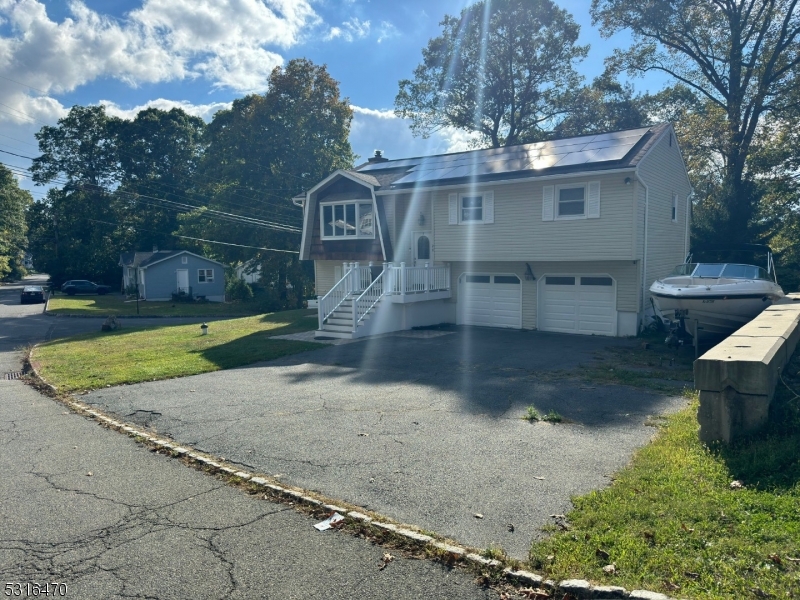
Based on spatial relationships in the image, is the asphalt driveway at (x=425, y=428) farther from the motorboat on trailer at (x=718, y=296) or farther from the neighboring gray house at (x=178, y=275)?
the neighboring gray house at (x=178, y=275)

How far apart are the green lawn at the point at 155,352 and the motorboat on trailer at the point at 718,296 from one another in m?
9.39

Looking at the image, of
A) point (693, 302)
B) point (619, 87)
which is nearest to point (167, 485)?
point (693, 302)

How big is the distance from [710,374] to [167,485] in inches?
232

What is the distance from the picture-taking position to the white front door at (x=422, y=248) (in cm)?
2072

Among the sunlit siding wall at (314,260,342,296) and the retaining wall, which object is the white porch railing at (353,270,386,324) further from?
the retaining wall

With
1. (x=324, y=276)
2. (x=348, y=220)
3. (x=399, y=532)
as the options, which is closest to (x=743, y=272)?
(x=399, y=532)

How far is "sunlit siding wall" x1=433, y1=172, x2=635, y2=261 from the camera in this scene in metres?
16.4

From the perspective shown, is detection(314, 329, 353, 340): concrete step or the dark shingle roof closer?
the dark shingle roof

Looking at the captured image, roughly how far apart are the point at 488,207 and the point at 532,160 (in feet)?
7.03

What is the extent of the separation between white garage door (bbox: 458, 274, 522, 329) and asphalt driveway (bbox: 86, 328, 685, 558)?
18.4 feet

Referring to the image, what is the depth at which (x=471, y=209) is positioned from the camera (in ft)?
64.0

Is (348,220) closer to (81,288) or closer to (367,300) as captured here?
(367,300)

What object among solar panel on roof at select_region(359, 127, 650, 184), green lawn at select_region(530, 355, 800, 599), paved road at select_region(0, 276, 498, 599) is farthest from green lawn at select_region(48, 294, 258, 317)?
green lawn at select_region(530, 355, 800, 599)

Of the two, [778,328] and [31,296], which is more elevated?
[778,328]
